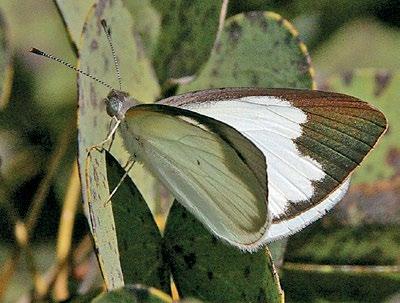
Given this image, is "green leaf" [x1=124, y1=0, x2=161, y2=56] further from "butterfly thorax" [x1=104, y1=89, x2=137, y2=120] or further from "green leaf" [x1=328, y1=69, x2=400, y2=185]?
"green leaf" [x1=328, y1=69, x2=400, y2=185]

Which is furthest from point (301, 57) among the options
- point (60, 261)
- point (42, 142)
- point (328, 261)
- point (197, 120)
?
point (42, 142)

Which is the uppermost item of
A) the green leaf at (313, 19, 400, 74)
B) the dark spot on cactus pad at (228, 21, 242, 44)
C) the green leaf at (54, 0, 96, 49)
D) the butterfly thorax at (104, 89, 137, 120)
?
the green leaf at (54, 0, 96, 49)

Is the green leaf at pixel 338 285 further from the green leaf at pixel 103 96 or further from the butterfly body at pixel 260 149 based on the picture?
the green leaf at pixel 103 96

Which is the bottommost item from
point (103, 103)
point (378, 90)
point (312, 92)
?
point (378, 90)

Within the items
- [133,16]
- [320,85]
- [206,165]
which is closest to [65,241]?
[206,165]

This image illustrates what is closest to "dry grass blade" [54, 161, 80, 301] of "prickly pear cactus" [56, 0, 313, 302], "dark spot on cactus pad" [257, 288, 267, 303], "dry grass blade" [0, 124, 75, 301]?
"dry grass blade" [0, 124, 75, 301]

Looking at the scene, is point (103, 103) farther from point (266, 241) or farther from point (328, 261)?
point (328, 261)

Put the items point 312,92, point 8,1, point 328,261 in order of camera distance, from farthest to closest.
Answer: point 8,1
point 328,261
point 312,92

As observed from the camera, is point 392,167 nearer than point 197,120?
No
